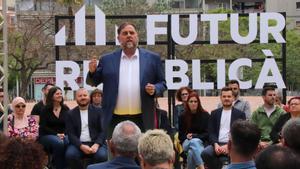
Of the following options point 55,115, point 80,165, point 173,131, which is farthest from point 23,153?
point 173,131

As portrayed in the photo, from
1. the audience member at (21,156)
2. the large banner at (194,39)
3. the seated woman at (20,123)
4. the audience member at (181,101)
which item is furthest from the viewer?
the large banner at (194,39)

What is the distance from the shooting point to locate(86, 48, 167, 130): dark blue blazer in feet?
19.8

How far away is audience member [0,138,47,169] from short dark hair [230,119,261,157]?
1.31 meters

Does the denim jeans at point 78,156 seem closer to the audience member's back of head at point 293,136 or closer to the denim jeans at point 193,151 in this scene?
the denim jeans at point 193,151

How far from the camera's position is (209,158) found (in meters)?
8.38

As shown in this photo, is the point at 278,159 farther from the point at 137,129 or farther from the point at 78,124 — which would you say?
the point at 78,124

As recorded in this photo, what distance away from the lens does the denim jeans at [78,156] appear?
8.08 metres

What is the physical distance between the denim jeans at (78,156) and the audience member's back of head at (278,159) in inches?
197

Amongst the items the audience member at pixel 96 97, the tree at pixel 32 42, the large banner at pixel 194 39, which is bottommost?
the audience member at pixel 96 97

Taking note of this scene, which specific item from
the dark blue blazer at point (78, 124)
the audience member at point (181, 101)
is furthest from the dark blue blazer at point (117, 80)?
the audience member at point (181, 101)

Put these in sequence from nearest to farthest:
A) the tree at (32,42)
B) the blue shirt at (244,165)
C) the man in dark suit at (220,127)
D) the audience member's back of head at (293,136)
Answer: the blue shirt at (244,165) < the audience member's back of head at (293,136) < the man in dark suit at (220,127) < the tree at (32,42)

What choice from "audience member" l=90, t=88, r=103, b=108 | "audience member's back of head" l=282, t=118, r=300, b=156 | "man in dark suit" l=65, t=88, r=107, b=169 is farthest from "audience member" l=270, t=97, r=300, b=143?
"audience member's back of head" l=282, t=118, r=300, b=156

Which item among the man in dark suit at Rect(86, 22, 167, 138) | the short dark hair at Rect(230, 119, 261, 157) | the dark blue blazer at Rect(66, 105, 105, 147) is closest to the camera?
the short dark hair at Rect(230, 119, 261, 157)

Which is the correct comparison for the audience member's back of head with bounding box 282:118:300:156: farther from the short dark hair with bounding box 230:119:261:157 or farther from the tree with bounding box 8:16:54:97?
the tree with bounding box 8:16:54:97
